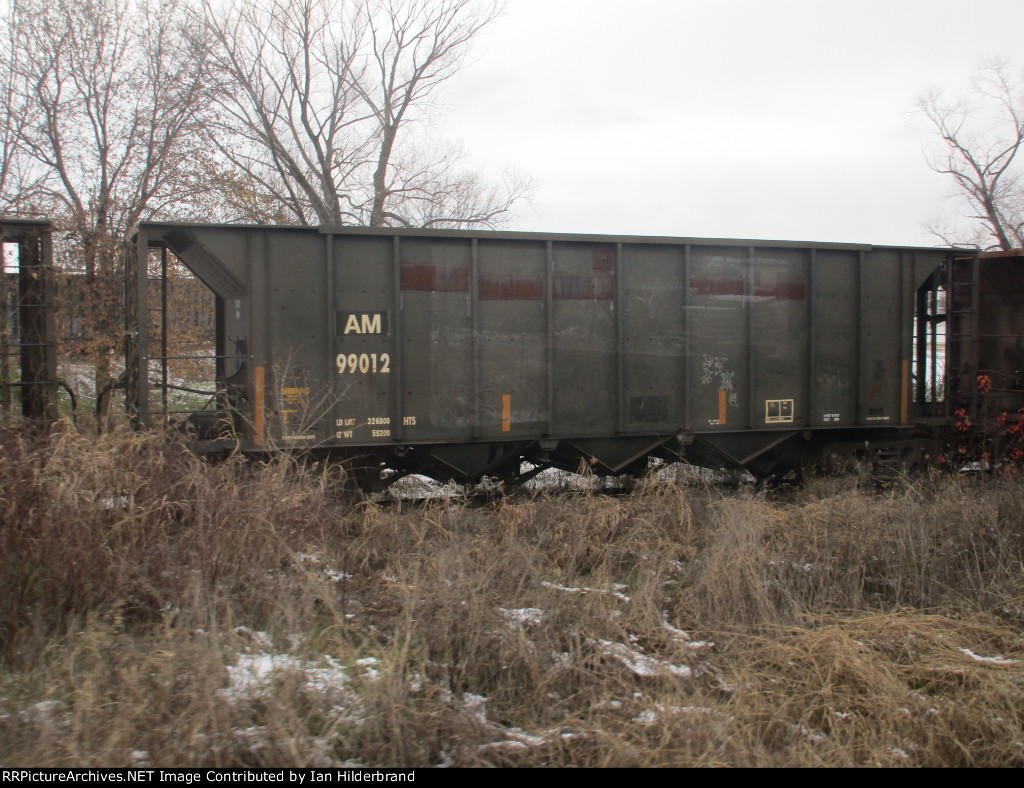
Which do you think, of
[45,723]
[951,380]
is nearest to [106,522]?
[45,723]

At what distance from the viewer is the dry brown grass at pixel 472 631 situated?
317 centimetres

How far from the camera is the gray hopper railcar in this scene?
23.8 feet

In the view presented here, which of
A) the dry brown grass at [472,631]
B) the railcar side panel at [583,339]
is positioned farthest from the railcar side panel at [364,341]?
the railcar side panel at [583,339]

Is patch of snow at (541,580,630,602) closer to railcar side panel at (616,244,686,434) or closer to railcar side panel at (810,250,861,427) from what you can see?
railcar side panel at (616,244,686,434)

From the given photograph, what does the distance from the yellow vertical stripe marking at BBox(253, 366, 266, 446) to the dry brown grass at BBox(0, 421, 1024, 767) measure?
87cm

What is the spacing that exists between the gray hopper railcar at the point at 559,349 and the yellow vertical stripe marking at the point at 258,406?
0.8 inches

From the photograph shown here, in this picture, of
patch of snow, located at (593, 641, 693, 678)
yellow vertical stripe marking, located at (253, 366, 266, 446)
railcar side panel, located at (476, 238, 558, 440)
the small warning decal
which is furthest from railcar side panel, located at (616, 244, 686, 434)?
patch of snow, located at (593, 641, 693, 678)

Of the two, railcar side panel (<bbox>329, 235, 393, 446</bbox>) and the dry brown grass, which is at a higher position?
railcar side panel (<bbox>329, 235, 393, 446</bbox>)

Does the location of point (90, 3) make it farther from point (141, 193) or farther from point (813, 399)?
point (813, 399)

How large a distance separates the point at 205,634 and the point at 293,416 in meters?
3.68

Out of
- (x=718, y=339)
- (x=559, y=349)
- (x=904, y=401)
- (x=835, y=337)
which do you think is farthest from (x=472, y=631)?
(x=904, y=401)

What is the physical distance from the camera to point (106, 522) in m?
4.89

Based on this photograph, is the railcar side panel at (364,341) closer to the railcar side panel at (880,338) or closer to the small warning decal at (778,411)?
the small warning decal at (778,411)

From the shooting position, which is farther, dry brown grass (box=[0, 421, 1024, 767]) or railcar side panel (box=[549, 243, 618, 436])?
railcar side panel (box=[549, 243, 618, 436])
